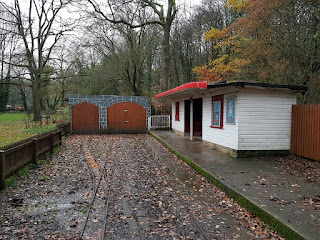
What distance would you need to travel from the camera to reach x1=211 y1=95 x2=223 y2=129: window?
32.2 feet

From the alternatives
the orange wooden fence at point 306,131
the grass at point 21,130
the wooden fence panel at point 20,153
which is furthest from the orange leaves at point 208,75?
the wooden fence panel at point 20,153

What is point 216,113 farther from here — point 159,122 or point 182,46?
point 182,46

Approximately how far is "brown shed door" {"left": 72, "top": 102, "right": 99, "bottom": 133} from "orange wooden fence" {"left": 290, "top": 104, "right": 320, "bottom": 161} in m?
13.8

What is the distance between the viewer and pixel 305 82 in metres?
11.3

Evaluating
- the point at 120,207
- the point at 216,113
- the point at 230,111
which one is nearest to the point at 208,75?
the point at 216,113

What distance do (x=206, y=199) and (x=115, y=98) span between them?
49.8ft

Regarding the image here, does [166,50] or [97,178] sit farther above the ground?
[166,50]

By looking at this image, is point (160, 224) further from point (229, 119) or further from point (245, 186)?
point (229, 119)

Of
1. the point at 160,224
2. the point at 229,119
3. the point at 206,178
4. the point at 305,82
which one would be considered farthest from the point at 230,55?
the point at 160,224

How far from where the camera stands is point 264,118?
8734mm

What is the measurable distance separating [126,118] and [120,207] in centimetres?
1493

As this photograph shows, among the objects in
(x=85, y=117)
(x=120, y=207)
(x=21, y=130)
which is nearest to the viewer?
(x=120, y=207)

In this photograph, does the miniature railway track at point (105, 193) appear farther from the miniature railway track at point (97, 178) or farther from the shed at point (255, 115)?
the shed at point (255, 115)

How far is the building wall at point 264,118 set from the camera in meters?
8.55
